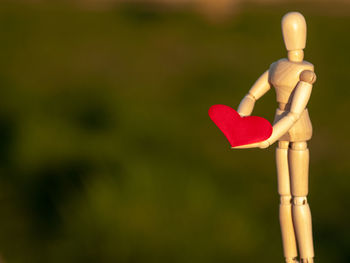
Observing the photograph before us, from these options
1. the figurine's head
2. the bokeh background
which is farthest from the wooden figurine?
the bokeh background

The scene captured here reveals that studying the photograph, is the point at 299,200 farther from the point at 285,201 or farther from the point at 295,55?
the point at 295,55

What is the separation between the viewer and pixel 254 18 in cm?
624

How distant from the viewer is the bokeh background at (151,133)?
2.62 metres

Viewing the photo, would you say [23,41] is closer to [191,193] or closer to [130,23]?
[130,23]

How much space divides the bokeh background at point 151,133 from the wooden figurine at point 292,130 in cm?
71

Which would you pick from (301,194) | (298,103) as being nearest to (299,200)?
(301,194)

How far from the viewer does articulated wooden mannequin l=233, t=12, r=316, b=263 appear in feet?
5.35

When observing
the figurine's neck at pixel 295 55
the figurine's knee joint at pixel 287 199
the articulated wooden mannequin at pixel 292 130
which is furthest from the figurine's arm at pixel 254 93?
the figurine's knee joint at pixel 287 199

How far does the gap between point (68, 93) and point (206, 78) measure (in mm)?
1198

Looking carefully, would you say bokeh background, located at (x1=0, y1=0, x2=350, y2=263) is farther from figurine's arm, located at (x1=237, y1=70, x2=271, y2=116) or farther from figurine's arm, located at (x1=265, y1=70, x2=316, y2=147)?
figurine's arm, located at (x1=265, y1=70, x2=316, y2=147)

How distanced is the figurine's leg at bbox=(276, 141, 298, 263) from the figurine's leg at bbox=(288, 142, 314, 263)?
4 centimetres

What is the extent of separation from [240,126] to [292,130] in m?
0.18

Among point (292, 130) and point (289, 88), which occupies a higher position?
point (289, 88)

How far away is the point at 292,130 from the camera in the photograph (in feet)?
5.57
